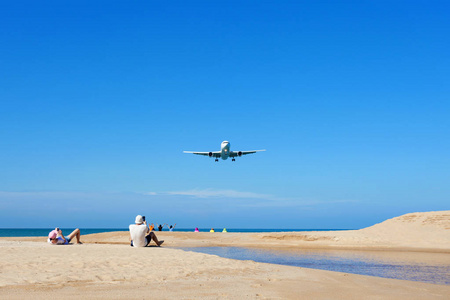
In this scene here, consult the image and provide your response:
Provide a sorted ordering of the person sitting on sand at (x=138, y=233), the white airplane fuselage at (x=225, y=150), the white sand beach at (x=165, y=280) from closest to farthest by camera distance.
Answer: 1. the white sand beach at (x=165, y=280)
2. the person sitting on sand at (x=138, y=233)
3. the white airplane fuselage at (x=225, y=150)

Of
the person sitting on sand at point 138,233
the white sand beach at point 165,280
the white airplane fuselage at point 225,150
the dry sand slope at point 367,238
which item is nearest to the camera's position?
the white sand beach at point 165,280

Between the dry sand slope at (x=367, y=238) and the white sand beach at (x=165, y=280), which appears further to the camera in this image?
the dry sand slope at (x=367, y=238)

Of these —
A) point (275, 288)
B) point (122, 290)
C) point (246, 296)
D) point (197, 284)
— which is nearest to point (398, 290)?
point (275, 288)

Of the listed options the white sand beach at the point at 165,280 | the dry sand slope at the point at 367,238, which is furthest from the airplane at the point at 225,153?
the white sand beach at the point at 165,280

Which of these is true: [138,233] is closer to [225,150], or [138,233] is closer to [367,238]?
[367,238]

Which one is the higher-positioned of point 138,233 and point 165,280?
point 138,233

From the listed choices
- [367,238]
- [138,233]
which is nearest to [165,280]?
[138,233]

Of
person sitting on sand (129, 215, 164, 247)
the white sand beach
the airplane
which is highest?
the airplane

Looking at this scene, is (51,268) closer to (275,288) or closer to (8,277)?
(8,277)

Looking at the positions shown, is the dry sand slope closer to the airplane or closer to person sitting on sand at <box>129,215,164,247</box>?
person sitting on sand at <box>129,215,164,247</box>

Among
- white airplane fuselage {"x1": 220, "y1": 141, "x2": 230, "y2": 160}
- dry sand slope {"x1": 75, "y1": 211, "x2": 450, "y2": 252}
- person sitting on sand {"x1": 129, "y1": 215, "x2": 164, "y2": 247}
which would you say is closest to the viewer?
person sitting on sand {"x1": 129, "y1": 215, "x2": 164, "y2": 247}

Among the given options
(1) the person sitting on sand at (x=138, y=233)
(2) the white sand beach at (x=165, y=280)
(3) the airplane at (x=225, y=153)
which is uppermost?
(3) the airplane at (x=225, y=153)

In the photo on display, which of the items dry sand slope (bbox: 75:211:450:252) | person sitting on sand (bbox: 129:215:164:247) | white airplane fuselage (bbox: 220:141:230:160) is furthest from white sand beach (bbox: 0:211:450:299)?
white airplane fuselage (bbox: 220:141:230:160)

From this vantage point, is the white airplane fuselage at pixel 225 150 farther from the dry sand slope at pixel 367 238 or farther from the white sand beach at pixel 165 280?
the white sand beach at pixel 165 280
